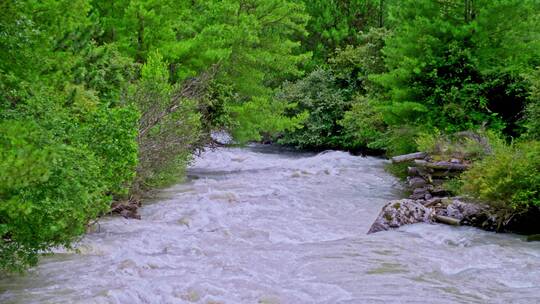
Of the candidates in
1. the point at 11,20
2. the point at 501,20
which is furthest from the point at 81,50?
the point at 501,20

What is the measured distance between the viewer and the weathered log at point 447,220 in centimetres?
1173

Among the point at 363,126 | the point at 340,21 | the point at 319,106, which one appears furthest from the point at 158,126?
the point at 340,21

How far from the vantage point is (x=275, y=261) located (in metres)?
9.24

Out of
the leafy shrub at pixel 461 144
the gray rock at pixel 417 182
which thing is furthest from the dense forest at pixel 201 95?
the gray rock at pixel 417 182

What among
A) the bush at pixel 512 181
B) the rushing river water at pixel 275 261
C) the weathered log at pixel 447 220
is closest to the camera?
the rushing river water at pixel 275 261

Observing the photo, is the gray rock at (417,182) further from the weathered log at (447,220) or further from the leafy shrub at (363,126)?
the leafy shrub at (363,126)

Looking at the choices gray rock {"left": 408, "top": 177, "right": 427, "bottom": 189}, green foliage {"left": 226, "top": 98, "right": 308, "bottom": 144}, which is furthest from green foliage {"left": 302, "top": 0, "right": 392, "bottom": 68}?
gray rock {"left": 408, "top": 177, "right": 427, "bottom": 189}

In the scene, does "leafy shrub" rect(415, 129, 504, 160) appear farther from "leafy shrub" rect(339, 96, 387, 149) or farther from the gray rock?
"leafy shrub" rect(339, 96, 387, 149)

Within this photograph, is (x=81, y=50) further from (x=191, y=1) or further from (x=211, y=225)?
(x=191, y=1)

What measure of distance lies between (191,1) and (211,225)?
14662 millimetres

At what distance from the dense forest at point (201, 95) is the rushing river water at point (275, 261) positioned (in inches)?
26.3

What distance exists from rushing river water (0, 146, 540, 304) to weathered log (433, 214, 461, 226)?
0.31 m

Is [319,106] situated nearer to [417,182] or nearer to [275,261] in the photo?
[417,182]

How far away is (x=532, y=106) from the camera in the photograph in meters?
13.8
